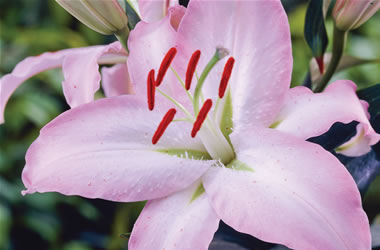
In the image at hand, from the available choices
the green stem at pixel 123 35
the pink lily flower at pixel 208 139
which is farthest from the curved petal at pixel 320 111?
the green stem at pixel 123 35

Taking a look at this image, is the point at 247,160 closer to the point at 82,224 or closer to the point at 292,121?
the point at 292,121

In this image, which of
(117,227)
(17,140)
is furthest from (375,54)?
(17,140)

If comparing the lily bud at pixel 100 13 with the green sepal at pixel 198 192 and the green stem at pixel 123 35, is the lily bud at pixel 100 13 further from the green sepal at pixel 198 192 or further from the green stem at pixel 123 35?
the green sepal at pixel 198 192

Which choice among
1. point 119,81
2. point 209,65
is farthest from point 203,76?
point 119,81

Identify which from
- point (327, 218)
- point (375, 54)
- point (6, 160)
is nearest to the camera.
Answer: point (327, 218)

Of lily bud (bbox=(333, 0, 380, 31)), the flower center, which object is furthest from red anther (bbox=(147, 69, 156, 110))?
lily bud (bbox=(333, 0, 380, 31))

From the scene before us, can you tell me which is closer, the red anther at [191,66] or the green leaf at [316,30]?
the red anther at [191,66]
